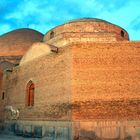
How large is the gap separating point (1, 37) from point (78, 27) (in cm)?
1009

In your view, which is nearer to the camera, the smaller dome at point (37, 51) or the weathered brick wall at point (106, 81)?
the weathered brick wall at point (106, 81)

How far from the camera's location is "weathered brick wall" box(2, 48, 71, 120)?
12203 mm

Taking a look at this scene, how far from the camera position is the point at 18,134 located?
15250 millimetres


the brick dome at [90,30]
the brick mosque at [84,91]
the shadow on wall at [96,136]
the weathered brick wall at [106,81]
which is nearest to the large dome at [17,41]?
the brick dome at [90,30]

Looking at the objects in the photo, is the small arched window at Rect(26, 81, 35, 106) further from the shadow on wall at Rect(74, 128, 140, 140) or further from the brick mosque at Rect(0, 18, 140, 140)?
the shadow on wall at Rect(74, 128, 140, 140)

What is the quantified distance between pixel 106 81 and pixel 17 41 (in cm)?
1272

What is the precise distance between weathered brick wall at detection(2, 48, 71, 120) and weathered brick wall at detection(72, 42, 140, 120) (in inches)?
21.0

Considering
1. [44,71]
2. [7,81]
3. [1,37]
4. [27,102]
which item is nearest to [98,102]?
[44,71]

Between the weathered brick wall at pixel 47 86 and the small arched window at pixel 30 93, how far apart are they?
0.25 metres

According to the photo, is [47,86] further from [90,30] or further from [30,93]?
[90,30]

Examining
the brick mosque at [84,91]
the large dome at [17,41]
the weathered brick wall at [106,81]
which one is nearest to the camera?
the brick mosque at [84,91]

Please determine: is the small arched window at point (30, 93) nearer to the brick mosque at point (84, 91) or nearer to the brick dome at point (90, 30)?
the brick mosque at point (84, 91)

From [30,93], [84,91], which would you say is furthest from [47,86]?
[84,91]

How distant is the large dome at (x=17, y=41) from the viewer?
22.0 m
